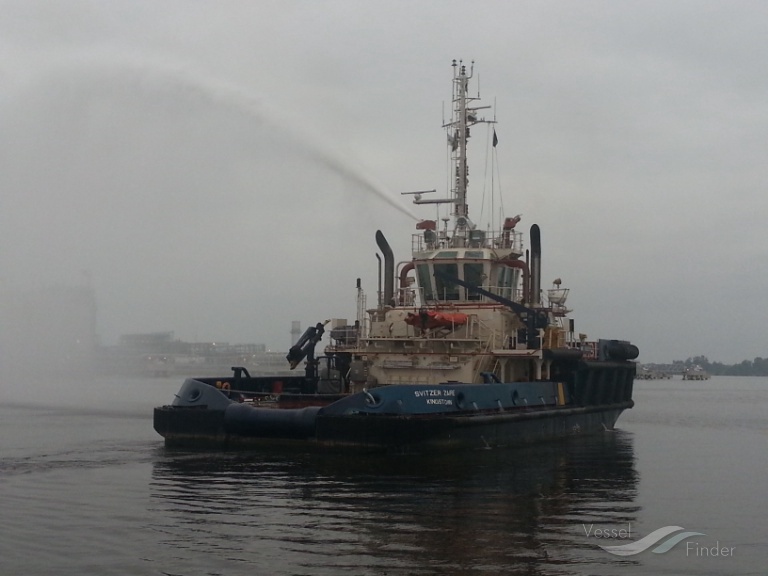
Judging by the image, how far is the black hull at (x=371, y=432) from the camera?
56.0 ft

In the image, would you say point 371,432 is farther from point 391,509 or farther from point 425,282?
point 425,282

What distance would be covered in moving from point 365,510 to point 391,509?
0.36 metres

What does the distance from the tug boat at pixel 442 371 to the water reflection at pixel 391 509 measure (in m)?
0.63

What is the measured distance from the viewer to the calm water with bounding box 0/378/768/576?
9766 millimetres

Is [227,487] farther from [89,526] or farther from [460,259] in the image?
[460,259]

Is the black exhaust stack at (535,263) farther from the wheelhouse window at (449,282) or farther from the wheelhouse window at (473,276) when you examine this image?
the wheelhouse window at (449,282)

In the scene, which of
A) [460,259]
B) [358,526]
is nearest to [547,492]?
[358,526]

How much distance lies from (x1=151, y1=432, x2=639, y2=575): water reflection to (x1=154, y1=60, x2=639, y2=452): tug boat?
628 millimetres

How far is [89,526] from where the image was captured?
11.3 meters

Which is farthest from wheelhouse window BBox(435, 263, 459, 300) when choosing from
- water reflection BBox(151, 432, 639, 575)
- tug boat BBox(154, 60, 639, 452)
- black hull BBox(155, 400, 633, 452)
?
water reflection BBox(151, 432, 639, 575)

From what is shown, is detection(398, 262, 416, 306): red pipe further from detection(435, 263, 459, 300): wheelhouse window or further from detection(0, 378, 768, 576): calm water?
detection(0, 378, 768, 576): calm water

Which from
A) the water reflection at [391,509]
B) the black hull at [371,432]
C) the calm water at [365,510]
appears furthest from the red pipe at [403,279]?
the water reflection at [391,509]

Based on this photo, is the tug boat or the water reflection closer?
the water reflection

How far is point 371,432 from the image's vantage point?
17.0 meters
